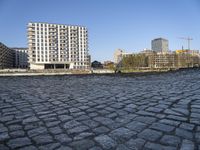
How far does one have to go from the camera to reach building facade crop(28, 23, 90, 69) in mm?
93438

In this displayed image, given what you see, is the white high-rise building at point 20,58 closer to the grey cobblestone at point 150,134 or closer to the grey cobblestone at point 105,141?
the grey cobblestone at point 105,141

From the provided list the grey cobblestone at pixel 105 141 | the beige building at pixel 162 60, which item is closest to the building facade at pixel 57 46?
the beige building at pixel 162 60

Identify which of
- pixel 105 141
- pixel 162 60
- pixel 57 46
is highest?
pixel 57 46

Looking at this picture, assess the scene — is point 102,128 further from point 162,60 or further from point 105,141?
point 162,60

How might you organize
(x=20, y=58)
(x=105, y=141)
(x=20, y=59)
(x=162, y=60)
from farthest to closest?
(x=162, y=60)
(x=20, y=59)
(x=20, y=58)
(x=105, y=141)

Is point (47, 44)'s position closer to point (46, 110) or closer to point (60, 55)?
point (60, 55)

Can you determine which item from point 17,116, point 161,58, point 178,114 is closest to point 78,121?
point 17,116

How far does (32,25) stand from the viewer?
9306 centimetres

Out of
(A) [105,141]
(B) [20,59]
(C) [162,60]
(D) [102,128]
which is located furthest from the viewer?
(C) [162,60]

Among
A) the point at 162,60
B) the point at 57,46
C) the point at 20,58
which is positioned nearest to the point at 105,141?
the point at 57,46

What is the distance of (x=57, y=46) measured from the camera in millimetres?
98625

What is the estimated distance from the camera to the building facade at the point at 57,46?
93438 millimetres

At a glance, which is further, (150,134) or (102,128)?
(102,128)

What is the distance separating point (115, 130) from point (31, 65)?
93.3 m
